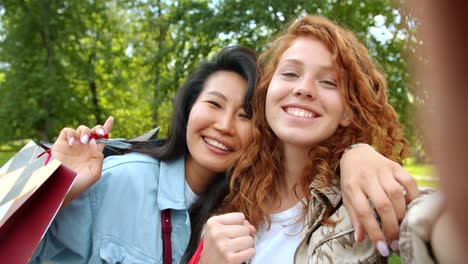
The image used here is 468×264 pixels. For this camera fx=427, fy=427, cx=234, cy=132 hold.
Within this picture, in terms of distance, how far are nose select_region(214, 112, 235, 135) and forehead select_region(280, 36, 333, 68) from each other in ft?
1.63

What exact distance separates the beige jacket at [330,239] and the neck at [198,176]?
0.86 m

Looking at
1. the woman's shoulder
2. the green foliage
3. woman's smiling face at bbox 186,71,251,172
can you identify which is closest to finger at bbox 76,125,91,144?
the woman's shoulder

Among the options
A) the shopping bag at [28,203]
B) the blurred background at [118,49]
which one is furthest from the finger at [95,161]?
the blurred background at [118,49]

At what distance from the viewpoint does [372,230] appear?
120 cm

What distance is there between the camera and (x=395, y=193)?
1.18 meters

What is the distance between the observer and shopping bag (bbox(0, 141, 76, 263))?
160 centimetres

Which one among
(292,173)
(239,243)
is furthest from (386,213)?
(292,173)

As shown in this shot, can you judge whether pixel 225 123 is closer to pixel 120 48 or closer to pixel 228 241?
pixel 228 241

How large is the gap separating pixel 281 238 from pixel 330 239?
1.17ft

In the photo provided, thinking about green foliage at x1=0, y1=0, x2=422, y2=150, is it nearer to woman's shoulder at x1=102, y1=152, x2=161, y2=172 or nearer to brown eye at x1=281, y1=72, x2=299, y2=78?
woman's shoulder at x1=102, y1=152, x2=161, y2=172

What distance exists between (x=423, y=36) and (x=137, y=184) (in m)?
1.99

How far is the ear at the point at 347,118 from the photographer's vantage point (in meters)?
1.94

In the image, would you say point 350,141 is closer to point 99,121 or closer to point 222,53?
point 222,53

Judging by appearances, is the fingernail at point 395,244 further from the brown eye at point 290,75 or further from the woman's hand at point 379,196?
the brown eye at point 290,75
